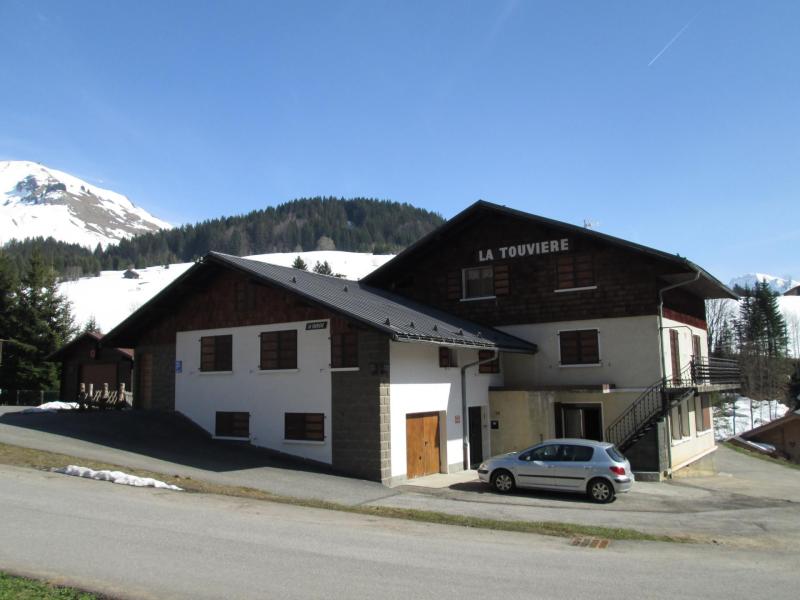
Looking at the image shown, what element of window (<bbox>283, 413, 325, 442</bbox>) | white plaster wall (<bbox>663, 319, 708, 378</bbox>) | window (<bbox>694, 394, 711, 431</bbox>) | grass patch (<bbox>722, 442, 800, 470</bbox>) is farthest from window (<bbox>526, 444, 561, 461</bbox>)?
grass patch (<bbox>722, 442, 800, 470</bbox>)

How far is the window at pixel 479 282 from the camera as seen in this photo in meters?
26.2

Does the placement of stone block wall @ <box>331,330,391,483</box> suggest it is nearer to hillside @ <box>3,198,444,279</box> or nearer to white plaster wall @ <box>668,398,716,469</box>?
white plaster wall @ <box>668,398,716,469</box>

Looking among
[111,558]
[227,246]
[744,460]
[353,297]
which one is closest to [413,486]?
[353,297]

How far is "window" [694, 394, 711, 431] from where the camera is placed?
91.6ft

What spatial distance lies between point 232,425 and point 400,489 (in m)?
7.02

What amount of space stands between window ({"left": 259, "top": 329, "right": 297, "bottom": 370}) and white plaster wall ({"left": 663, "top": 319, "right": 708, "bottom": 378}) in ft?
41.7

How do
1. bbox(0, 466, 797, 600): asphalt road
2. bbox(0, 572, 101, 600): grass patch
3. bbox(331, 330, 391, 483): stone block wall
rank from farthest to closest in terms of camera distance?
bbox(331, 330, 391, 483): stone block wall
bbox(0, 466, 797, 600): asphalt road
bbox(0, 572, 101, 600): grass patch

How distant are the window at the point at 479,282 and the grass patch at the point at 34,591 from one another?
20.6 meters

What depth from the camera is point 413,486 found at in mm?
18031

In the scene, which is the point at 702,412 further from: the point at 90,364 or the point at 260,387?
the point at 90,364

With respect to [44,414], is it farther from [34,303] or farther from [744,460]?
[744,460]

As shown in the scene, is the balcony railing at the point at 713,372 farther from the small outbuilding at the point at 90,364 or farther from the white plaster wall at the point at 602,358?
the small outbuilding at the point at 90,364

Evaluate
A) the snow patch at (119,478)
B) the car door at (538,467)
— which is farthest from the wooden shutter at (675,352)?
the snow patch at (119,478)

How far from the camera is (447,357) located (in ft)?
71.2
